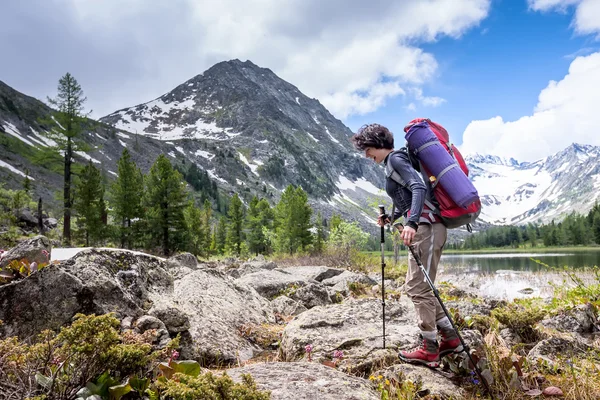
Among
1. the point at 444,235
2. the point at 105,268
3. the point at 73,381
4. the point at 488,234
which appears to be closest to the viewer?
the point at 73,381

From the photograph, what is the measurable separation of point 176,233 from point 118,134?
161882mm

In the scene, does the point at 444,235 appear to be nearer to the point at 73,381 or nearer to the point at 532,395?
the point at 532,395

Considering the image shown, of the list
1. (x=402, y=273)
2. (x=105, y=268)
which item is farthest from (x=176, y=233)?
(x=105, y=268)

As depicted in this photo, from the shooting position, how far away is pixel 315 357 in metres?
4.20

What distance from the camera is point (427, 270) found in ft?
12.3

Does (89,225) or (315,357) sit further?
(89,225)

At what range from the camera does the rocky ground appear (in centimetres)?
322

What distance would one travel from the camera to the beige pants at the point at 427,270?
3.72 metres

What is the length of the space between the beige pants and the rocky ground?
507 millimetres

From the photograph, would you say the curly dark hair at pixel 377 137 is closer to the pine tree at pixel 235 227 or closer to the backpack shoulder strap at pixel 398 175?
the backpack shoulder strap at pixel 398 175

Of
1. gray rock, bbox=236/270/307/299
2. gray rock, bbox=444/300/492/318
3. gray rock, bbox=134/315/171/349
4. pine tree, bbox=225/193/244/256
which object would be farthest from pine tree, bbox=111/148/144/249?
gray rock, bbox=134/315/171/349

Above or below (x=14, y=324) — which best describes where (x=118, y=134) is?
above

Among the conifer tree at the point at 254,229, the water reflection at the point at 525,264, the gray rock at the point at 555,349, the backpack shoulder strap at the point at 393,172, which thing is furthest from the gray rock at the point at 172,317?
the conifer tree at the point at 254,229

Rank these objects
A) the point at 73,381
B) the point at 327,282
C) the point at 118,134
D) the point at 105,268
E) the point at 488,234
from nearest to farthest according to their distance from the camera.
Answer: the point at 73,381 < the point at 105,268 < the point at 327,282 < the point at 118,134 < the point at 488,234
